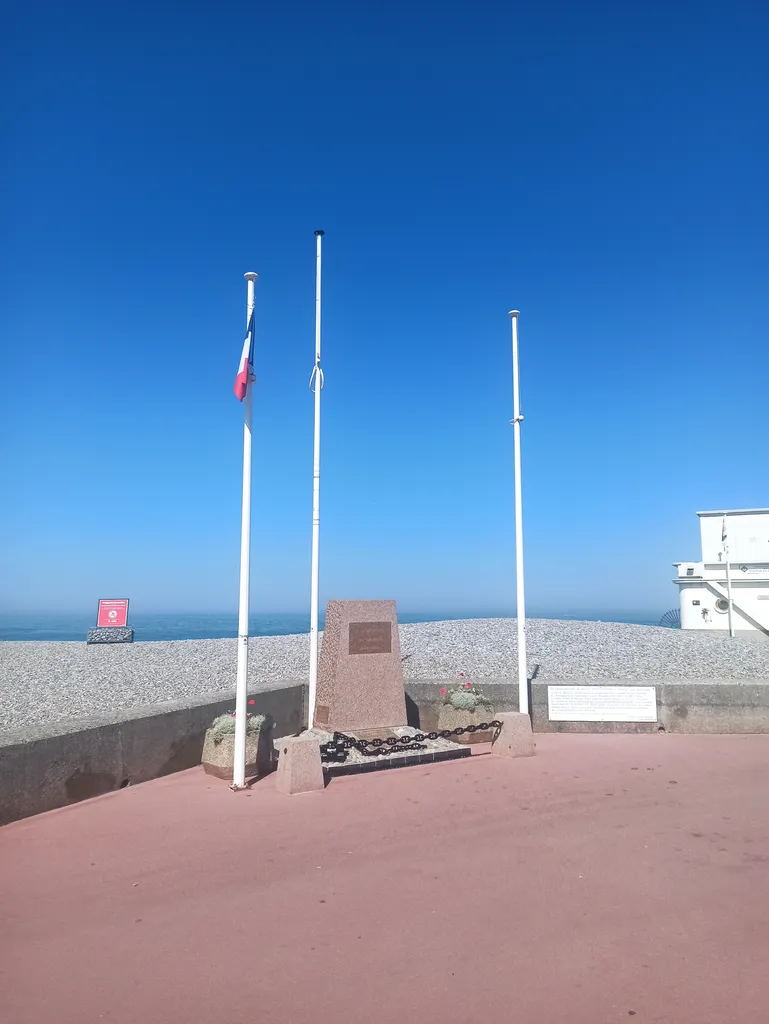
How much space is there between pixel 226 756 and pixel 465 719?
344 centimetres

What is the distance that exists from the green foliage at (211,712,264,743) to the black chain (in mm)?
848

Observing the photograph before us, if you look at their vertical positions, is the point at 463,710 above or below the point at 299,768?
above

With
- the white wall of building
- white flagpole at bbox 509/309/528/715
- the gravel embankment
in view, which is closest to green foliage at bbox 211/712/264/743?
the gravel embankment

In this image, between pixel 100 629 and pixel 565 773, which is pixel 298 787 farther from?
pixel 100 629

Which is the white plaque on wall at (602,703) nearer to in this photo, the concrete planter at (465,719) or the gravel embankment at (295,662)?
the gravel embankment at (295,662)

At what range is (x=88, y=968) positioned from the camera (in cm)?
355

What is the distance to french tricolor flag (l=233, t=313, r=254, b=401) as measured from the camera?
24.3ft

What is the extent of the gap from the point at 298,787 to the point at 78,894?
8.70 feet

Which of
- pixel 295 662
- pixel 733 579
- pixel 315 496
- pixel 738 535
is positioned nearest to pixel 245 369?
pixel 315 496

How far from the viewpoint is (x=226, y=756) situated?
7.34 meters

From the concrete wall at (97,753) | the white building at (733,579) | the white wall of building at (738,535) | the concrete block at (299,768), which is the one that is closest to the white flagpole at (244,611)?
the concrete block at (299,768)

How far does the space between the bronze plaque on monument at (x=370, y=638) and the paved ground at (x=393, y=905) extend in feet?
7.37

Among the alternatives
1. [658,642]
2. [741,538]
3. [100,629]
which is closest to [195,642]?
[100,629]

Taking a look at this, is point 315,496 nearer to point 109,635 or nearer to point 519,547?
point 519,547
